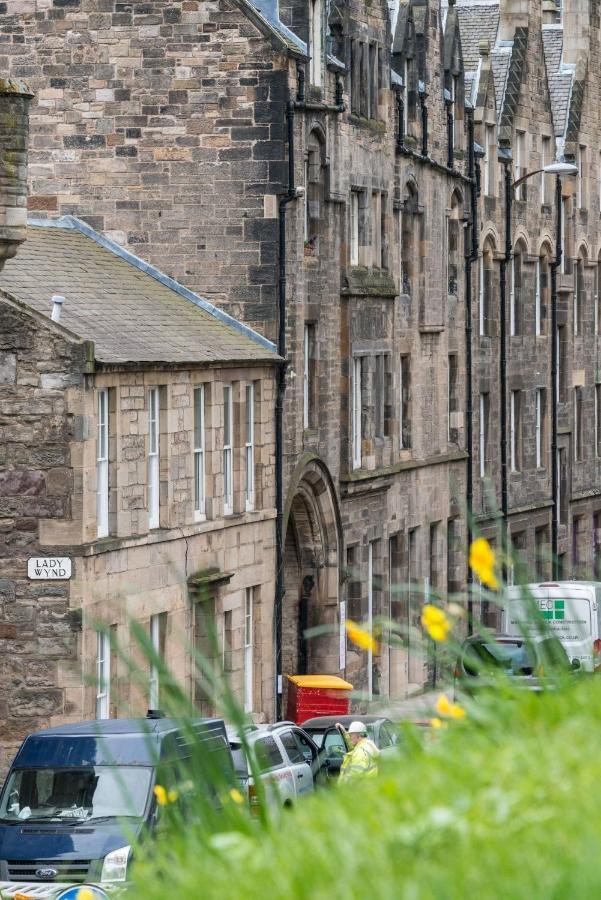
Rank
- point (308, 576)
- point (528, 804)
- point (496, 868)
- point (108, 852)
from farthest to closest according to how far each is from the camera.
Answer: point (308, 576) → point (108, 852) → point (528, 804) → point (496, 868)

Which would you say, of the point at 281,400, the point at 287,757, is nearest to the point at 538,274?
the point at 281,400

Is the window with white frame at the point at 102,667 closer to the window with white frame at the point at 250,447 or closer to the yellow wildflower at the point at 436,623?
the window with white frame at the point at 250,447

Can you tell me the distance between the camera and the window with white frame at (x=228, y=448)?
30484 millimetres

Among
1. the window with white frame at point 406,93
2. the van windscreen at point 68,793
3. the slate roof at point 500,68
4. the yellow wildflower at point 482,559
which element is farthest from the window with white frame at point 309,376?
the yellow wildflower at point 482,559

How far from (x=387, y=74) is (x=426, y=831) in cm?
3476

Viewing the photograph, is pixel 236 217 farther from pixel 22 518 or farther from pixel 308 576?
pixel 22 518

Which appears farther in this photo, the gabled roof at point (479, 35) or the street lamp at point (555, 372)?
the street lamp at point (555, 372)

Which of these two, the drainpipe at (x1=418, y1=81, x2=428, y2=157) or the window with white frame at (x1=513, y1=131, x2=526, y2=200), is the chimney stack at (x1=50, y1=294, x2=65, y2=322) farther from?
the window with white frame at (x1=513, y1=131, x2=526, y2=200)

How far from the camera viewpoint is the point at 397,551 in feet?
134

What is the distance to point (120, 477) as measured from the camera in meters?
26.2

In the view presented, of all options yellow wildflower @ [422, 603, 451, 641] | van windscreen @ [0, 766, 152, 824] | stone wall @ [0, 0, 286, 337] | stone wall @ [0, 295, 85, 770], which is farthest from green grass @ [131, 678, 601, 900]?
stone wall @ [0, 0, 286, 337]

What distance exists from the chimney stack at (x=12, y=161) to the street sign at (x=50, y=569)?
13.2ft

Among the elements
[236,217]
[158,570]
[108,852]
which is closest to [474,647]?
[158,570]

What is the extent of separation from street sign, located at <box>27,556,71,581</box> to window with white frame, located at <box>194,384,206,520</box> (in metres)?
4.67
